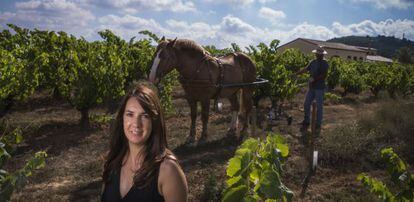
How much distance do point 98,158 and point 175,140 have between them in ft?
6.38

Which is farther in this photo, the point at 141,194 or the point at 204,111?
the point at 204,111

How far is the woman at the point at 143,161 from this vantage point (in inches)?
83.6

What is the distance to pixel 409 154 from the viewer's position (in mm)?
7590

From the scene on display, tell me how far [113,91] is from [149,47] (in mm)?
6278

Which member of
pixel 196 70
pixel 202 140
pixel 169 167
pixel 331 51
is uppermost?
pixel 331 51

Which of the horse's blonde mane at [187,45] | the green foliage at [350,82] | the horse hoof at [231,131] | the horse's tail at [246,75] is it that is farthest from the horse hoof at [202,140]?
the green foliage at [350,82]

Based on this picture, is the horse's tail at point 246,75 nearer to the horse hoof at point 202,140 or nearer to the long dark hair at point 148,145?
the horse hoof at point 202,140

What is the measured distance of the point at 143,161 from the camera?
224 centimetres

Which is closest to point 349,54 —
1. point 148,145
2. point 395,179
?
point 395,179

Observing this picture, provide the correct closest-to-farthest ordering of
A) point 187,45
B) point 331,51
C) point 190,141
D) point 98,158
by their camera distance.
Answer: point 98,158, point 187,45, point 190,141, point 331,51

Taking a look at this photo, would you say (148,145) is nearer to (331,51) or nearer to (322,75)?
(322,75)

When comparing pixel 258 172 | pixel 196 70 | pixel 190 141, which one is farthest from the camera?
pixel 190 141

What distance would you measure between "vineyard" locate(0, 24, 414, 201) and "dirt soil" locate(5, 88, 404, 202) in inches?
0.8

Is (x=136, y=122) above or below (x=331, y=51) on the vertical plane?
below
